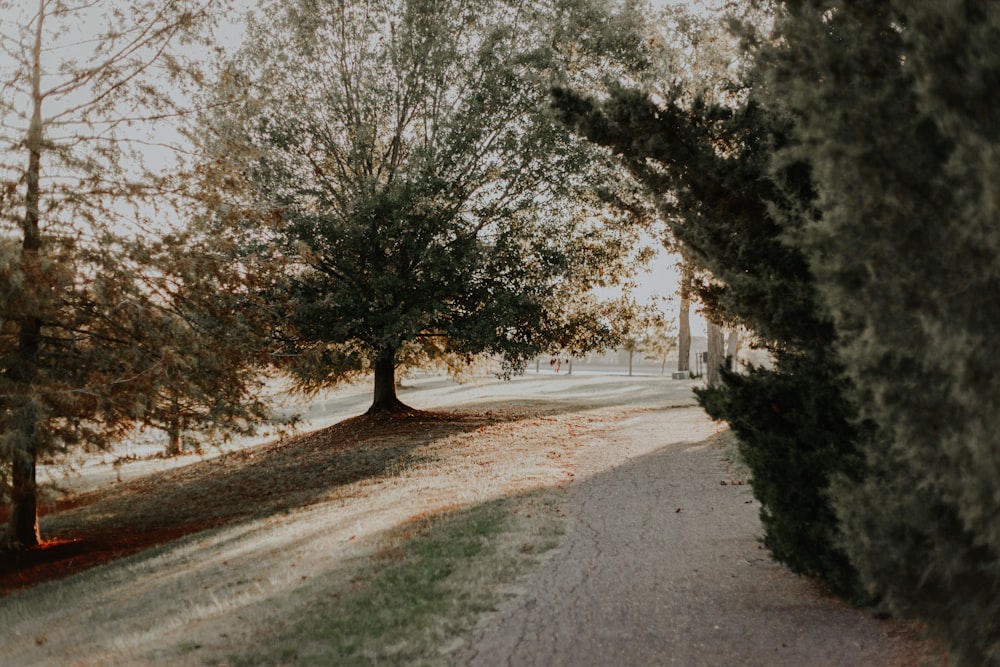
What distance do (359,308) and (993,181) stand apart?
1585cm

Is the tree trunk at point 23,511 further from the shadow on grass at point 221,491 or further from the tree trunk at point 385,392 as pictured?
the tree trunk at point 385,392

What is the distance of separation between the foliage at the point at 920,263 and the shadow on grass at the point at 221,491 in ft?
35.4

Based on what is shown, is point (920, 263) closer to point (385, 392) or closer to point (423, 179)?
point (423, 179)

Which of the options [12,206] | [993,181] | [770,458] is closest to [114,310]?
[12,206]

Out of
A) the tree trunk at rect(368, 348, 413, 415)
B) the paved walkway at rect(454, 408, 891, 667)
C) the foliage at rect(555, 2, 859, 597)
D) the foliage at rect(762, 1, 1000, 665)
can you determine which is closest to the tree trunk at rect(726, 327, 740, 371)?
the foliage at rect(555, 2, 859, 597)

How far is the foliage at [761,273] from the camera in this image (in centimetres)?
487

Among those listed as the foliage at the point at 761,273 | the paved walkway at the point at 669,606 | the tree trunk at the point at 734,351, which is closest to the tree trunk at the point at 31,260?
the paved walkway at the point at 669,606

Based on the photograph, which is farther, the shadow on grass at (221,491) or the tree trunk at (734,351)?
the shadow on grass at (221,491)

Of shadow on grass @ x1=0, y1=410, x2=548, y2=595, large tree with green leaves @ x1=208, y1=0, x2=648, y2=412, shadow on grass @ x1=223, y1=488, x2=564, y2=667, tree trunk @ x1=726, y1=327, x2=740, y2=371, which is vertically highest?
large tree with green leaves @ x1=208, y1=0, x2=648, y2=412

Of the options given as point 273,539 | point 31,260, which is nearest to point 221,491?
point 273,539

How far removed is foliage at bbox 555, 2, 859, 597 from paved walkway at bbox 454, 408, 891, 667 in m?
0.42

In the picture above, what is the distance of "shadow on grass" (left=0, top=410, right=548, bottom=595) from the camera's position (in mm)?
11891

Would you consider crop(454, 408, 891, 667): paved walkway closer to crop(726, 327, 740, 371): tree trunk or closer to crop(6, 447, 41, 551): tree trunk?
crop(726, 327, 740, 371): tree trunk

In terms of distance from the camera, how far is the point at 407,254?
59.9 feet
